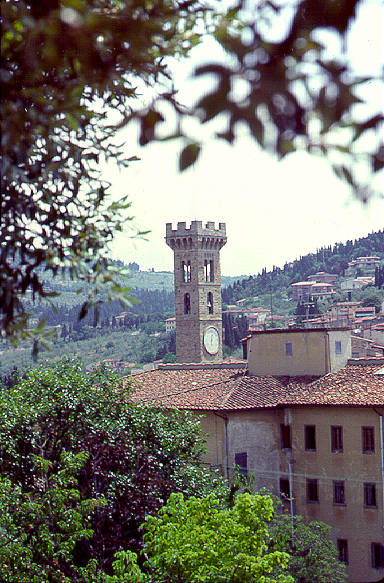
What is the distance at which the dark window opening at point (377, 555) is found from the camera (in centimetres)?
2139

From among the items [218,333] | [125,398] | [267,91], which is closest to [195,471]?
[125,398]

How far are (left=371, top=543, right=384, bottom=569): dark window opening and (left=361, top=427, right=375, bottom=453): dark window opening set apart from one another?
2.68 meters

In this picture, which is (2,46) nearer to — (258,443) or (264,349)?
(258,443)

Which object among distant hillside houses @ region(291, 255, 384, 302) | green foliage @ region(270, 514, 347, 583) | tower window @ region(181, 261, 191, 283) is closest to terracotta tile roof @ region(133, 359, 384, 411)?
green foliage @ region(270, 514, 347, 583)

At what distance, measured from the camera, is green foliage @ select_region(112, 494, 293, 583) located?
909 centimetres

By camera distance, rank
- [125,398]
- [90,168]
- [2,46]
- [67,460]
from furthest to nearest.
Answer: [125,398], [67,460], [90,168], [2,46]

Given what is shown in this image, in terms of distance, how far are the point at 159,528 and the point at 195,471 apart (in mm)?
A: 4982

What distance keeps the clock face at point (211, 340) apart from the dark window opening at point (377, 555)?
28.9 m

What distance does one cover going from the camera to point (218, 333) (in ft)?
168

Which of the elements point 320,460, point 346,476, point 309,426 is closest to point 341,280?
point 309,426

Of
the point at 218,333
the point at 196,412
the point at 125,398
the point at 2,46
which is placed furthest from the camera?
the point at 218,333

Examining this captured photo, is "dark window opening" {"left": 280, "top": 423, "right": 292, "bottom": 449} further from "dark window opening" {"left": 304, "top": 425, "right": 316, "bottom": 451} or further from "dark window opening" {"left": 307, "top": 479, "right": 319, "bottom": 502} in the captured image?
"dark window opening" {"left": 307, "top": 479, "right": 319, "bottom": 502}

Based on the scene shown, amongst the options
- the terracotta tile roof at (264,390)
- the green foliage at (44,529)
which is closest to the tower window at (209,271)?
the terracotta tile roof at (264,390)

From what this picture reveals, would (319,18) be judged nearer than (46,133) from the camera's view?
Yes
